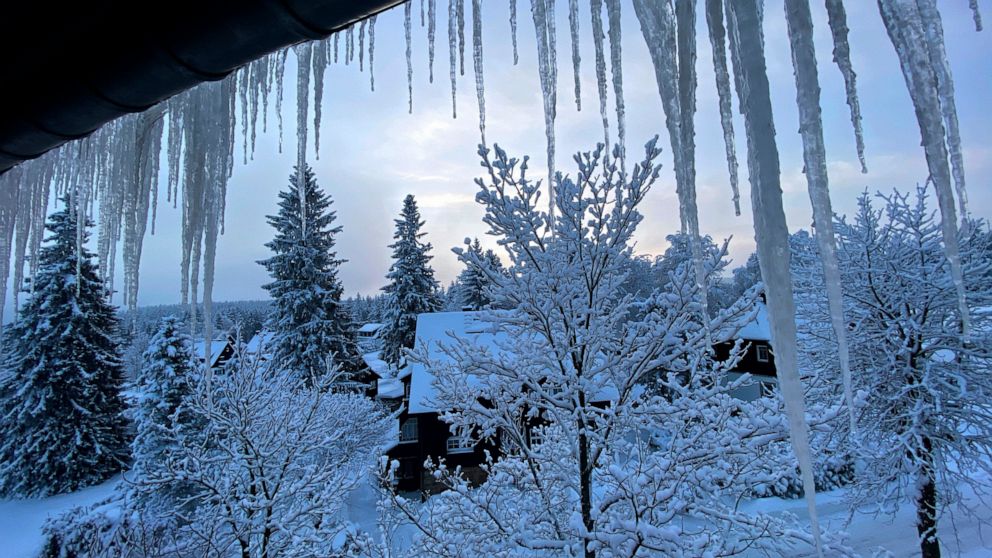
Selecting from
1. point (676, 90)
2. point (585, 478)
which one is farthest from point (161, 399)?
point (676, 90)

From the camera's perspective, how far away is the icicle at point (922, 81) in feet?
2.57

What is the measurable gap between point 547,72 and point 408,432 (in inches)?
779

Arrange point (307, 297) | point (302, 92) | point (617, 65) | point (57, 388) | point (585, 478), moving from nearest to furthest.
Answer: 1. point (617, 65)
2. point (302, 92)
3. point (585, 478)
4. point (57, 388)
5. point (307, 297)

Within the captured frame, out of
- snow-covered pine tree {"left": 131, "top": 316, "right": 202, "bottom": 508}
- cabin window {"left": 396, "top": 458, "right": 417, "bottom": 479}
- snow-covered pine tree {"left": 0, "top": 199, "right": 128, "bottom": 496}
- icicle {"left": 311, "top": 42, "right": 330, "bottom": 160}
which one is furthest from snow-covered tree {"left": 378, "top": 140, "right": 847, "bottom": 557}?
snow-covered pine tree {"left": 0, "top": 199, "right": 128, "bottom": 496}

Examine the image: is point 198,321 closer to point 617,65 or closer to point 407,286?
point 617,65

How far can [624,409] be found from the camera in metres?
6.02

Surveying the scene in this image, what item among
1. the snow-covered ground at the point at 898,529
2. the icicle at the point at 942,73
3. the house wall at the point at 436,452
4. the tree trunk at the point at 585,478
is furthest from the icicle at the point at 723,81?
the house wall at the point at 436,452

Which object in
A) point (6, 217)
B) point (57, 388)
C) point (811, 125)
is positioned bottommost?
point (57, 388)

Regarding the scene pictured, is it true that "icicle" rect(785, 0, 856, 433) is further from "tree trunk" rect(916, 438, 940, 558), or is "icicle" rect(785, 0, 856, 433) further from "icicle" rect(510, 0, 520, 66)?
"tree trunk" rect(916, 438, 940, 558)

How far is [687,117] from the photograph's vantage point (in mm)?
1137

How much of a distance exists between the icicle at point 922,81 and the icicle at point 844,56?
0.44ft

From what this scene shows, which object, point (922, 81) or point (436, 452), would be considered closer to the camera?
point (922, 81)

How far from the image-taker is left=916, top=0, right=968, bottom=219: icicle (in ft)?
2.59

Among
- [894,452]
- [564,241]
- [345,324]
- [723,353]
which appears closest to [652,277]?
[723,353]
